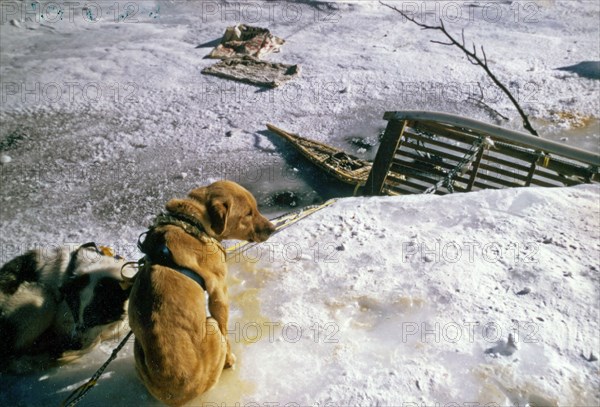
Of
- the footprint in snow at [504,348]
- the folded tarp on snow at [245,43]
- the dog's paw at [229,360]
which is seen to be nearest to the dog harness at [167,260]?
the dog's paw at [229,360]

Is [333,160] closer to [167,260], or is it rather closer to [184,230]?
[184,230]

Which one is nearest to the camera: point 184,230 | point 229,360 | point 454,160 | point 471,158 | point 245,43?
point 184,230

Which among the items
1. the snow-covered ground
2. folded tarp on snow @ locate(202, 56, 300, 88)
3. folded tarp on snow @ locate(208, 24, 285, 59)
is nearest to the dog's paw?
the snow-covered ground

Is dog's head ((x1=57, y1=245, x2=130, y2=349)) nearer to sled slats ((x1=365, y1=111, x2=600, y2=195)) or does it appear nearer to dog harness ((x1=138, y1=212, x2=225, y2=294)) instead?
dog harness ((x1=138, y1=212, x2=225, y2=294))

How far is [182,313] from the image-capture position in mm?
2572

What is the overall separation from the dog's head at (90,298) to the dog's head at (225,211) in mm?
655

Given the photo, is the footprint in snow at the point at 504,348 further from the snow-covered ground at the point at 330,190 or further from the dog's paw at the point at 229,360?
the dog's paw at the point at 229,360

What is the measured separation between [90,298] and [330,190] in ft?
13.9

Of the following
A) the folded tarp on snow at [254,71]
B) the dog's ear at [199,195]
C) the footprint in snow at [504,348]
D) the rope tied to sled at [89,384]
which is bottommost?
the rope tied to sled at [89,384]

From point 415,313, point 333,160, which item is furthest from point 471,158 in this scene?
point 415,313

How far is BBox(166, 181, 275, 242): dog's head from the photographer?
3.20m

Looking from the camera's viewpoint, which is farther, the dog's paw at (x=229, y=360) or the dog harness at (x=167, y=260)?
the dog's paw at (x=229, y=360)

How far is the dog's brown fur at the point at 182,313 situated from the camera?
249 centimetres

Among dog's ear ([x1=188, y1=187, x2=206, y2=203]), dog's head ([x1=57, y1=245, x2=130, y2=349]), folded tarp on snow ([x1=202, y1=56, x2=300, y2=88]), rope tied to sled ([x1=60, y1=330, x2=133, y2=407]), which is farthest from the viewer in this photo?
folded tarp on snow ([x1=202, y1=56, x2=300, y2=88])
